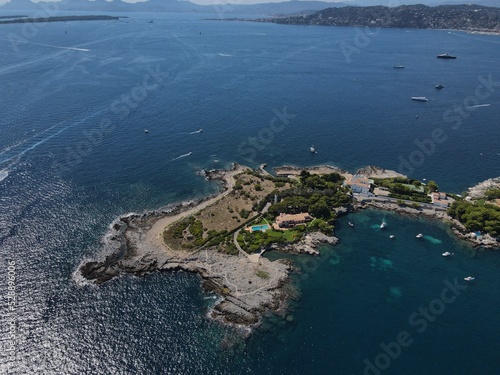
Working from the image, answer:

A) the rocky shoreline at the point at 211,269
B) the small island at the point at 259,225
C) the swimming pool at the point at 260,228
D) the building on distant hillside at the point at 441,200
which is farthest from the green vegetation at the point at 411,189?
the rocky shoreline at the point at 211,269

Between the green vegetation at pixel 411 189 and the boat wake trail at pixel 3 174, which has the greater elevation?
the boat wake trail at pixel 3 174

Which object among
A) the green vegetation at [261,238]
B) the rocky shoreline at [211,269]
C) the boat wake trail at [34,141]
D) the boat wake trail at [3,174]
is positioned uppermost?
the boat wake trail at [34,141]

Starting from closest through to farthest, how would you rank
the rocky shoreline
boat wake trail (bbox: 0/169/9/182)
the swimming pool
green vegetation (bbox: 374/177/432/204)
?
the rocky shoreline
the swimming pool
green vegetation (bbox: 374/177/432/204)
boat wake trail (bbox: 0/169/9/182)

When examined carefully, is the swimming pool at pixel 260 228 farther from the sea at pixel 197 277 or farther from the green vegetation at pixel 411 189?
the green vegetation at pixel 411 189

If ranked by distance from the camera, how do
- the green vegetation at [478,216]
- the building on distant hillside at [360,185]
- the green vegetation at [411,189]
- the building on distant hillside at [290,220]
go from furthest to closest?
the building on distant hillside at [360,185] → the green vegetation at [411,189] → the building on distant hillside at [290,220] → the green vegetation at [478,216]

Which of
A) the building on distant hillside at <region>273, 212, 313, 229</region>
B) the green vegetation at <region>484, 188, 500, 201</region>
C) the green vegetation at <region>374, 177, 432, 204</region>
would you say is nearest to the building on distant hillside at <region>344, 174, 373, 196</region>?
the green vegetation at <region>374, 177, 432, 204</region>

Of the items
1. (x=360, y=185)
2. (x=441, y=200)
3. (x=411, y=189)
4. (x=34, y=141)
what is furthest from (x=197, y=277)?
(x=34, y=141)

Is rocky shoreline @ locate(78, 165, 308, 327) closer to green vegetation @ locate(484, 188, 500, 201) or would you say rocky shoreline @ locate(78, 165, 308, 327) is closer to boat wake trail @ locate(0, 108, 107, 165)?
boat wake trail @ locate(0, 108, 107, 165)
